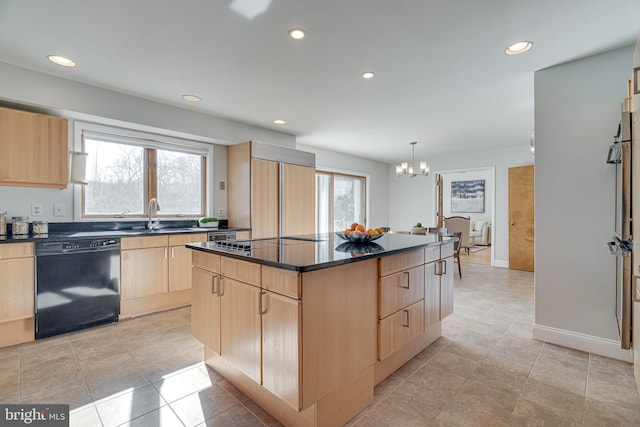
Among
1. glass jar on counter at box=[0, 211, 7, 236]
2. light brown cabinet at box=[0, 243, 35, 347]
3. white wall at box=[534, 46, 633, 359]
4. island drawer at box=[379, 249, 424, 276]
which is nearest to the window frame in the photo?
glass jar on counter at box=[0, 211, 7, 236]

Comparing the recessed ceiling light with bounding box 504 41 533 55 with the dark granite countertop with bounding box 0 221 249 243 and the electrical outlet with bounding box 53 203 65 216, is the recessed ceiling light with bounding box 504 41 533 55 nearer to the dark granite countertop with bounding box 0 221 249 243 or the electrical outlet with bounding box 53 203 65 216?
the dark granite countertop with bounding box 0 221 249 243

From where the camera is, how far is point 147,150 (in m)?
3.81

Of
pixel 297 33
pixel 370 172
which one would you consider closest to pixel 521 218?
pixel 370 172

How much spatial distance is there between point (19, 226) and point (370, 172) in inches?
246

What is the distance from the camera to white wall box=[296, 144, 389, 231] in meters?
6.30

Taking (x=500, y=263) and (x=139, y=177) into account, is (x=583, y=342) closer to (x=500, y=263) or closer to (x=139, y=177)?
(x=500, y=263)

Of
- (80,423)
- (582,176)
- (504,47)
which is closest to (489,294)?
(582,176)

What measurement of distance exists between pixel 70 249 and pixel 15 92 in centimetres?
144

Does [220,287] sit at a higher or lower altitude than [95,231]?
lower

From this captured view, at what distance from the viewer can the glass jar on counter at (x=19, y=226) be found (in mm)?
2762

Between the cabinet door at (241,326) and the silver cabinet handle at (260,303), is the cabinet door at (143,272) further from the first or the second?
the silver cabinet handle at (260,303)

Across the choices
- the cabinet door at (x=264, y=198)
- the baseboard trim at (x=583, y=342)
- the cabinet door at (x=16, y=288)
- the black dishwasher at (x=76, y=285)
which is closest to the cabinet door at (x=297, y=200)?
the cabinet door at (x=264, y=198)

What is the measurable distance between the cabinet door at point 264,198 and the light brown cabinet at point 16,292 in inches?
87.5

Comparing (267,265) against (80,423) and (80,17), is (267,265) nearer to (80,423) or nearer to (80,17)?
(80,423)
